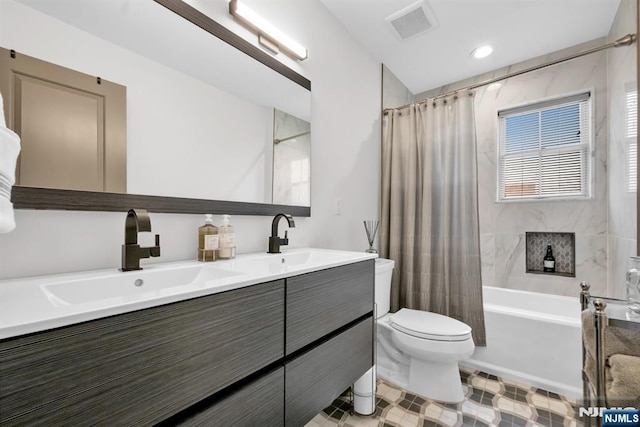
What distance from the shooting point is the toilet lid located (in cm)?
161

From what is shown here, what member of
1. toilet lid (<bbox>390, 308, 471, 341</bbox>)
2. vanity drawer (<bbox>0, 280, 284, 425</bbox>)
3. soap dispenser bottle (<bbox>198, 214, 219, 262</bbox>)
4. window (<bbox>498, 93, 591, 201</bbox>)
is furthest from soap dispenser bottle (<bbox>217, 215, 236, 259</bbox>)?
window (<bbox>498, 93, 591, 201</bbox>)

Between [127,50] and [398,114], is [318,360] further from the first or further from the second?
[398,114]

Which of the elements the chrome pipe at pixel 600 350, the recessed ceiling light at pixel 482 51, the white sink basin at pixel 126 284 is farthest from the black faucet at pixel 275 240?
the recessed ceiling light at pixel 482 51

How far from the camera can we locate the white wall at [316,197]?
804 millimetres

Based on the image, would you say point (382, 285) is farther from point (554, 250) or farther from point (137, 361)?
point (554, 250)

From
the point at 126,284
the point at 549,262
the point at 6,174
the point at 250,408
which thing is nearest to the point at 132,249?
the point at 126,284

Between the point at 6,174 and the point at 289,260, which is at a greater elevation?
the point at 6,174

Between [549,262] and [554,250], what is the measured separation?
0.38ft

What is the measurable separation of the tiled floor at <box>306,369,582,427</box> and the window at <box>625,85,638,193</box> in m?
1.33

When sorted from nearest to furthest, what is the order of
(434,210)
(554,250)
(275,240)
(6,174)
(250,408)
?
(6,174)
(250,408)
(275,240)
(434,210)
(554,250)

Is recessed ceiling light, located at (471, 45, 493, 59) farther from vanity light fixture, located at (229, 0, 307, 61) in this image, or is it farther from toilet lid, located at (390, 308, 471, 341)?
toilet lid, located at (390, 308, 471, 341)

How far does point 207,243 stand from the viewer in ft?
3.59

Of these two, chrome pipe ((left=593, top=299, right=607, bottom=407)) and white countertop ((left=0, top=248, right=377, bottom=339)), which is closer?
white countertop ((left=0, top=248, right=377, bottom=339))

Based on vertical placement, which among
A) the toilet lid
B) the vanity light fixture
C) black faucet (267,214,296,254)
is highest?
the vanity light fixture
